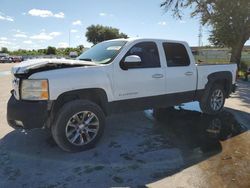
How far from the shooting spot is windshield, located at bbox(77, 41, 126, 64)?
6.16 metres

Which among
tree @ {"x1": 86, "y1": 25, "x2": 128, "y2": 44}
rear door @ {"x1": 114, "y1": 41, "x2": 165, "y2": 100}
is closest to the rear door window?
rear door @ {"x1": 114, "y1": 41, "x2": 165, "y2": 100}

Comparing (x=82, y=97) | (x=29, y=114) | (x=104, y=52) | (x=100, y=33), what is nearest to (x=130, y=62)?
(x=104, y=52)

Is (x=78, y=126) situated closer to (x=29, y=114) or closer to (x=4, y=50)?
(x=29, y=114)

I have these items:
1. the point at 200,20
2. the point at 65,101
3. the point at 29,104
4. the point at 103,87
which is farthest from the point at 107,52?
the point at 200,20

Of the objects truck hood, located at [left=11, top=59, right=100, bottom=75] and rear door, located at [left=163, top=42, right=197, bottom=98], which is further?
rear door, located at [left=163, top=42, right=197, bottom=98]

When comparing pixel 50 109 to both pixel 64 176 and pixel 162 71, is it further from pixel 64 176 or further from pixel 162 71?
pixel 162 71

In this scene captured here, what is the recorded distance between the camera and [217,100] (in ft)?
27.8

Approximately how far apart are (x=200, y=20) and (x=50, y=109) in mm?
25965

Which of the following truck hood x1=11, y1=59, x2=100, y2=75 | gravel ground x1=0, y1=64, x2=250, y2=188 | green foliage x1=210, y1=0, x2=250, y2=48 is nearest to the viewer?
gravel ground x1=0, y1=64, x2=250, y2=188

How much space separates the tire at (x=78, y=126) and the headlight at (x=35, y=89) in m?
0.42

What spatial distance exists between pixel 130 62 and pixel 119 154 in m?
1.72

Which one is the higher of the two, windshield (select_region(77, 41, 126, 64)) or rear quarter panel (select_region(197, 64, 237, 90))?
windshield (select_region(77, 41, 126, 64))

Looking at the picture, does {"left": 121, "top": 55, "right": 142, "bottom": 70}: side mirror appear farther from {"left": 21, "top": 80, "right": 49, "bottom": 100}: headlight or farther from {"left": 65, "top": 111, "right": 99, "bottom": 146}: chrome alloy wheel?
{"left": 21, "top": 80, "right": 49, "bottom": 100}: headlight

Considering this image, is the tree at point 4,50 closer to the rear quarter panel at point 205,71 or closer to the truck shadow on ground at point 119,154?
the rear quarter panel at point 205,71
